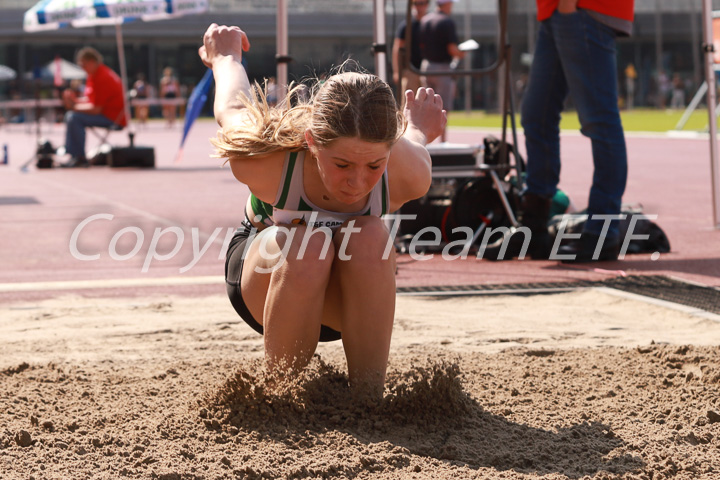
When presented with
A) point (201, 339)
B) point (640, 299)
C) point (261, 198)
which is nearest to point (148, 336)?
point (201, 339)

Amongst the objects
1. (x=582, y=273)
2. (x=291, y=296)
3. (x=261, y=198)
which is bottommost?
(x=582, y=273)

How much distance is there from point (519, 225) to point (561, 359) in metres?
2.89

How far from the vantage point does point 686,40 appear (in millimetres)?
50625

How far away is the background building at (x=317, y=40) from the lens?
45469mm

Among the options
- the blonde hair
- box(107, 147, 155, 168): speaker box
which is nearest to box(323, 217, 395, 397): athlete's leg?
the blonde hair

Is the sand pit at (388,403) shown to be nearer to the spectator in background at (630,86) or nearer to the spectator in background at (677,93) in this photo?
the spectator in background at (677,93)

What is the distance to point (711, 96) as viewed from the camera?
7.94 metres

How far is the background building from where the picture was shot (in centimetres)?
4547

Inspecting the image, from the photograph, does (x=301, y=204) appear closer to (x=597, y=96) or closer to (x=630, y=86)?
(x=597, y=96)

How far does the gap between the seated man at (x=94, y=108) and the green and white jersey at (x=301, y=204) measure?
13469 millimetres

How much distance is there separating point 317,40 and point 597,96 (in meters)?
42.6

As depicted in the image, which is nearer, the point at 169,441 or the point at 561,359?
the point at 169,441

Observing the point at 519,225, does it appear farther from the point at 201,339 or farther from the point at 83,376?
the point at 83,376

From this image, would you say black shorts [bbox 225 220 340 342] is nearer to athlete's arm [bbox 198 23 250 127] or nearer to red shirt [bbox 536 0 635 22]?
athlete's arm [bbox 198 23 250 127]
